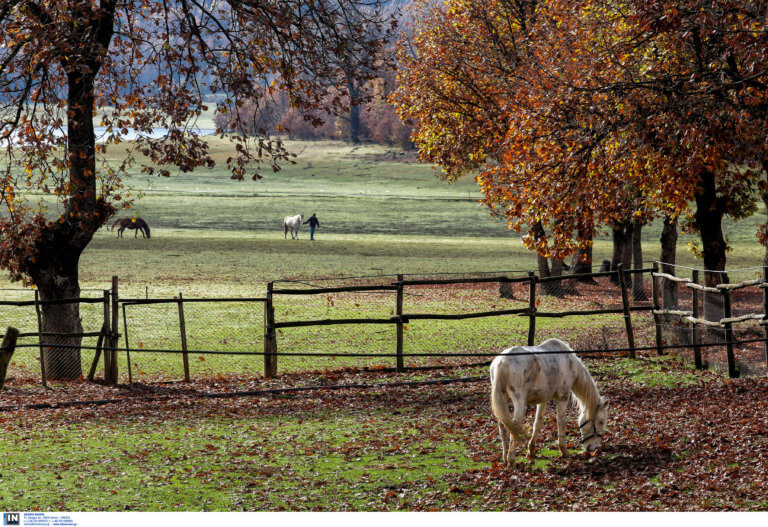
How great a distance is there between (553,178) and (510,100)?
7.11 meters

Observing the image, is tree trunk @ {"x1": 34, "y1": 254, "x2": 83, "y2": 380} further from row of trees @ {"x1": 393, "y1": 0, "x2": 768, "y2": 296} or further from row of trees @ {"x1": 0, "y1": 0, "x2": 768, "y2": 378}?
row of trees @ {"x1": 393, "y1": 0, "x2": 768, "y2": 296}

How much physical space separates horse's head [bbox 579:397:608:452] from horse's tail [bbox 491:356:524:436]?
0.98 m

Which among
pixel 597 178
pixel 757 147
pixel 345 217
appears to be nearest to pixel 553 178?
pixel 597 178

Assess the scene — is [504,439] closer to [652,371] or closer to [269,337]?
[652,371]

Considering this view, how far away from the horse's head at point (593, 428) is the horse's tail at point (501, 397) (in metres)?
0.98

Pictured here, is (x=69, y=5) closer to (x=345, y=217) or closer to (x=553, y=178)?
(x=553, y=178)

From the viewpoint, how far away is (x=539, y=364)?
30.1ft

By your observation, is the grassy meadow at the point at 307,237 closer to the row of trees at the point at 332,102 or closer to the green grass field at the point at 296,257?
the green grass field at the point at 296,257

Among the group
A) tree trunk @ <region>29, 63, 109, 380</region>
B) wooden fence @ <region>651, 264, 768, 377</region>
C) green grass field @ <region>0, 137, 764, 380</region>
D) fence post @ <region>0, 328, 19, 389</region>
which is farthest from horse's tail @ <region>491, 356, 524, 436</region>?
tree trunk @ <region>29, 63, 109, 380</region>

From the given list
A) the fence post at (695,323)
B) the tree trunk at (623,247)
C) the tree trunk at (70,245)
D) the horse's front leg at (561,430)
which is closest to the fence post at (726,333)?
the fence post at (695,323)

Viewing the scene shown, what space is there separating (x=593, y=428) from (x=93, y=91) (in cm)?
983

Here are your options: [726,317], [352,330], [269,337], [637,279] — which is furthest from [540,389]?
[637,279]

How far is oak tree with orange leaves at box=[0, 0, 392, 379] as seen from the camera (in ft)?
44.0

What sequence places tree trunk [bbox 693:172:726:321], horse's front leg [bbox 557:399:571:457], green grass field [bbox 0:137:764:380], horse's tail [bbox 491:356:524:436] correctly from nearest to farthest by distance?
horse's tail [bbox 491:356:524:436], horse's front leg [bbox 557:399:571:457], tree trunk [bbox 693:172:726:321], green grass field [bbox 0:137:764:380]
